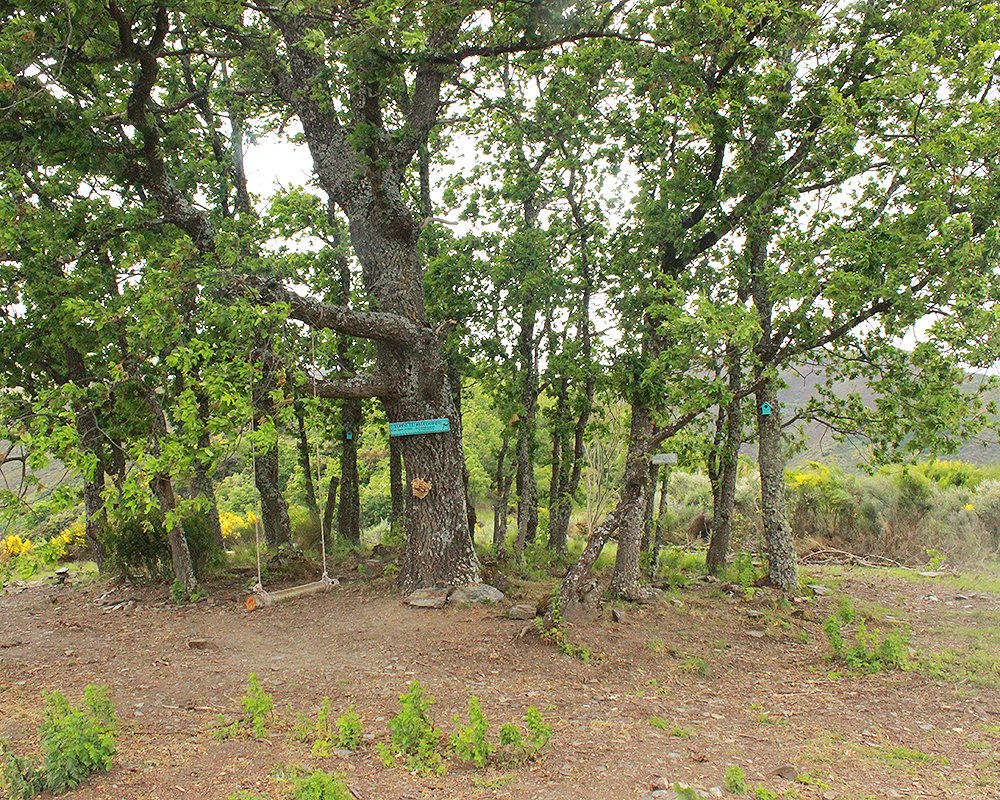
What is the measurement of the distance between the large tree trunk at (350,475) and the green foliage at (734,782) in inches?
375

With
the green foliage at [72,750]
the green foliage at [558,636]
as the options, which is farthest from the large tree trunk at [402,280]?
the green foliage at [72,750]

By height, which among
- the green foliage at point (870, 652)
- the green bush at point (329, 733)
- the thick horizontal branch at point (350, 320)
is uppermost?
the thick horizontal branch at point (350, 320)

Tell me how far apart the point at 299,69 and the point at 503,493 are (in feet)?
23.3

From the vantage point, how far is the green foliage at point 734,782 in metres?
3.89

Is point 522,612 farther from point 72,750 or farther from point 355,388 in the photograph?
point 72,750

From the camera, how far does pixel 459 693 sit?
18.9 ft

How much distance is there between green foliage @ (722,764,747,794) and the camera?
12.8 ft

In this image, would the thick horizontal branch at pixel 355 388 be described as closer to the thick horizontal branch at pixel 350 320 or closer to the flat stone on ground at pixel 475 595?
the thick horizontal branch at pixel 350 320

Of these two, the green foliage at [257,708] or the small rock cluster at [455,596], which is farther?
the small rock cluster at [455,596]

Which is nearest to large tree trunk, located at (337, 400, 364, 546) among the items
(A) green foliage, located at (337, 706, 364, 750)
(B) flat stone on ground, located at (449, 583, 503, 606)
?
(B) flat stone on ground, located at (449, 583, 503, 606)

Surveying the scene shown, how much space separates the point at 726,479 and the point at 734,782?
23.9ft

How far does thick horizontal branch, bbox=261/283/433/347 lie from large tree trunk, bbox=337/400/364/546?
15.6 ft

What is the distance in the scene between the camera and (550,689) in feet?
19.5

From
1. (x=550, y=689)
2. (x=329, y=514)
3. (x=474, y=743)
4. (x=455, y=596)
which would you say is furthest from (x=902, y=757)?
(x=329, y=514)
